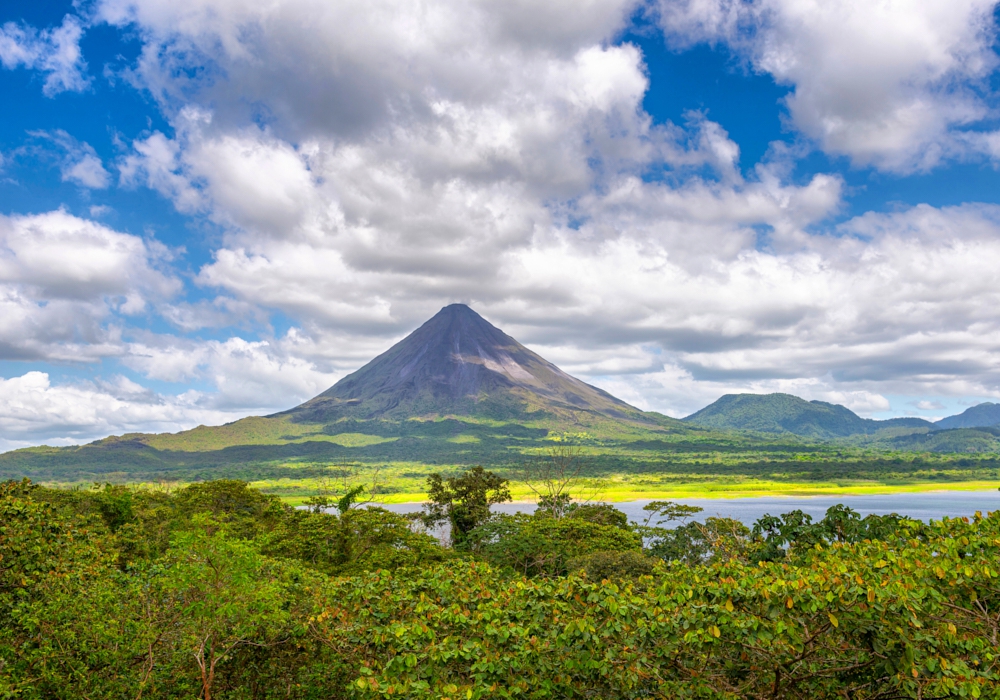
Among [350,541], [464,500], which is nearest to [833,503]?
[464,500]

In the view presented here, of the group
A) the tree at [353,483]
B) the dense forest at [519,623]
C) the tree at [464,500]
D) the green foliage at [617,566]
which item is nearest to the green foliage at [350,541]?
the green foliage at [617,566]

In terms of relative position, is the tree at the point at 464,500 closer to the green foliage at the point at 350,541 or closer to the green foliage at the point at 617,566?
the green foliage at the point at 350,541

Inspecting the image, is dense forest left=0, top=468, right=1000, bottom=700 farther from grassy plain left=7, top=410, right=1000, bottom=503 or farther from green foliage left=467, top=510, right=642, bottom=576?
grassy plain left=7, top=410, right=1000, bottom=503

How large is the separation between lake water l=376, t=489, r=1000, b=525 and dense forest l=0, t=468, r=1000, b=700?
60.7 meters

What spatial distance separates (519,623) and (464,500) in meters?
32.4

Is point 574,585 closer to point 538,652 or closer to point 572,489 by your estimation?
point 538,652

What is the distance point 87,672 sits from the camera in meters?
7.85

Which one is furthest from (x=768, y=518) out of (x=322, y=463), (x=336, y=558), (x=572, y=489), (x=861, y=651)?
(x=322, y=463)

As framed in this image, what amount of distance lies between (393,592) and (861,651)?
434 cm

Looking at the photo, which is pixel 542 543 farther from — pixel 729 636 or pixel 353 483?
pixel 353 483

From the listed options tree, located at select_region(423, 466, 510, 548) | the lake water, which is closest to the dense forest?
tree, located at select_region(423, 466, 510, 548)

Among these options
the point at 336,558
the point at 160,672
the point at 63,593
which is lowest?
the point at 336,558

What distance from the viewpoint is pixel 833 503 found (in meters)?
83.9

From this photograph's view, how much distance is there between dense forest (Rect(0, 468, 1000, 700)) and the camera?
15.1 ft
